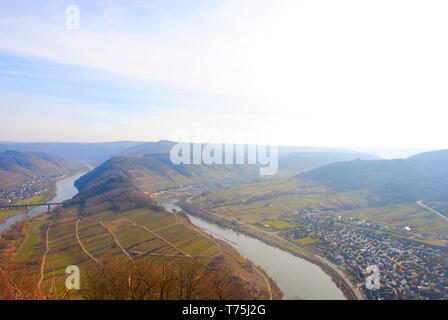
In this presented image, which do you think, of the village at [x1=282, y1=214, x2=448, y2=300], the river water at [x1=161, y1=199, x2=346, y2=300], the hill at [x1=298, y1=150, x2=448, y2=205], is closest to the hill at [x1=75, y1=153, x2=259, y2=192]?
the hill at [x1=298, y1=150, x2=448, y2=205]

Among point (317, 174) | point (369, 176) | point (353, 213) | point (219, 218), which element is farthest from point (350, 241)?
point (317, 174)

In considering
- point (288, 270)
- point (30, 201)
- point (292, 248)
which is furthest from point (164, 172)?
point (288, 270)

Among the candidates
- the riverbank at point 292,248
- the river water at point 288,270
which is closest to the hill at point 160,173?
the riverbank at point 292,248

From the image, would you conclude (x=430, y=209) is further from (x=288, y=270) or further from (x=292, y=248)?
(x=288, y=270)

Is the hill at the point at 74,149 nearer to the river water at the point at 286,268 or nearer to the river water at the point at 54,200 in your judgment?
the river water at the point at 54,200

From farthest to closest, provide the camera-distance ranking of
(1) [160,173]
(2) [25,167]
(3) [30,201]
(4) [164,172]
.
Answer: (2) [25,167], (4) [164,172], (1) [160,173], (3) [30,201]

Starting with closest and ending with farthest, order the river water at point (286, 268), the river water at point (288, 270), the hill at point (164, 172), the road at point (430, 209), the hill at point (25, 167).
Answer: the river water at point (288, 270), the river water at point (286, 268), the road at point (430, 209), the hill at point (164, 172), the hill at point (25, 167)

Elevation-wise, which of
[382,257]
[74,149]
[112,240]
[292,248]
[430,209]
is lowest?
[292,248]
